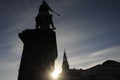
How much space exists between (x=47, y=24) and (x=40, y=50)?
95.4 inches

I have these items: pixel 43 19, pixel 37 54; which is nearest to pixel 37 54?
pixel 37 54

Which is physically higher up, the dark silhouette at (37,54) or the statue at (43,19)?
the statue at (43,19)

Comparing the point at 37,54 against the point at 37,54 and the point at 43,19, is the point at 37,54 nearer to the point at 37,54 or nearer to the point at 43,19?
the point at 37,54

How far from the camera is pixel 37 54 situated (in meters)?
9.88

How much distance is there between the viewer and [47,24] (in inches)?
450

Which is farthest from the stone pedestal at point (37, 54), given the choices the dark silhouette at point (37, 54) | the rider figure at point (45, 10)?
the rider figure at point (45, 10)

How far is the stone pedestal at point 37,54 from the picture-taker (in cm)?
927

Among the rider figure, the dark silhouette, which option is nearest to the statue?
the rider figure

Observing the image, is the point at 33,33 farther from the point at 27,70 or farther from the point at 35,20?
the point at 27,70

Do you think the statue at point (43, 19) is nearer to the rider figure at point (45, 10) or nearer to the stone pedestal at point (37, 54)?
the rider figure at point (45, 10)

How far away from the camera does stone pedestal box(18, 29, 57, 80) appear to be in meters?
9.27

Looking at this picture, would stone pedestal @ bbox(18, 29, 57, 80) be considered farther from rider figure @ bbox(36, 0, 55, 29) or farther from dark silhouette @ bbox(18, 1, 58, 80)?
rider figure @ bbox(36, 0, 55, 29)

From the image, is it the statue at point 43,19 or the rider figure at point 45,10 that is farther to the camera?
the rider figure at point 45,10

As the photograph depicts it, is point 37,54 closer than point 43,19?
Yes
